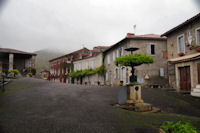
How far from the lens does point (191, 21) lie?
12211 millimetres

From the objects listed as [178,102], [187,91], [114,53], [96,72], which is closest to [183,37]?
[187,91]

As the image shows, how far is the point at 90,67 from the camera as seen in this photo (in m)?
30.9

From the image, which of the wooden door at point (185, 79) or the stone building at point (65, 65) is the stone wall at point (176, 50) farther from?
the stone building at point (65, 65)

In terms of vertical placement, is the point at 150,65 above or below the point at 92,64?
below

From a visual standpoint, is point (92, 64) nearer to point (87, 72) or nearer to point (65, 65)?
point (87, 72)

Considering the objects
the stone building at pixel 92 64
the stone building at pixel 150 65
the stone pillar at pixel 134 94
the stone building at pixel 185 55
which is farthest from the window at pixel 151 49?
the stone pillar at pixel 134 94

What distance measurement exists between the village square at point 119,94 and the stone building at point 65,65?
15.2 ft

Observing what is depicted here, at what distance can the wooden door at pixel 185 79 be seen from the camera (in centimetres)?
1271

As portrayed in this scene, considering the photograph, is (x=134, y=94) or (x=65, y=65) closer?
(x=134, y=94)

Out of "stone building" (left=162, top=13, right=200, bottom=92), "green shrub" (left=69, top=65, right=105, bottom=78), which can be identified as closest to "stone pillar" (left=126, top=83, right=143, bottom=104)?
"stone building" (left=162, top=13, right=200, bottom=92)

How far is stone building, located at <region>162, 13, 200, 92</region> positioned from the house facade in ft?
44.6

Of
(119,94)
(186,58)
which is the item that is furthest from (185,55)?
(119,94)

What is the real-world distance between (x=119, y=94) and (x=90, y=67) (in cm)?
2299

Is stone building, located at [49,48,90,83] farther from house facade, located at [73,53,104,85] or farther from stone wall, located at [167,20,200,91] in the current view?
stone wall, located at [167,20,200,91]
